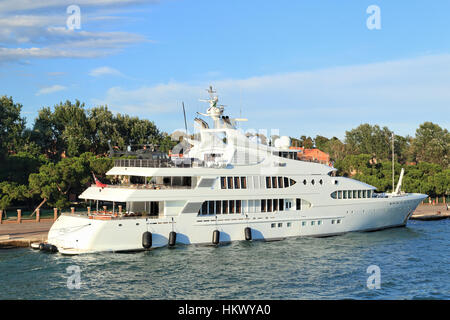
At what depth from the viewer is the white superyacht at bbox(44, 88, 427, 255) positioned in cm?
2878

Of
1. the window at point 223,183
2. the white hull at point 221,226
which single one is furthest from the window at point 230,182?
the white hull at point 221,226

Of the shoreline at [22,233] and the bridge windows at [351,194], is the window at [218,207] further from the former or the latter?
the shoreline at [22,233]

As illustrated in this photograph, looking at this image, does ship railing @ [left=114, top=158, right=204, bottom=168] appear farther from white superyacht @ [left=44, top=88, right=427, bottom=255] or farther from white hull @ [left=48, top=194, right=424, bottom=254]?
white hull @ [left=48, top=194, right=424, bottom=254]

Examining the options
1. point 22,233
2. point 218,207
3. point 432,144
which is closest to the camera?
point 218,207

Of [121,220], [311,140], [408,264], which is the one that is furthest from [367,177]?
[311,140]

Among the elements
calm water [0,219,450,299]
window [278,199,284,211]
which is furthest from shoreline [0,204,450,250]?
window [278,199,284,211]

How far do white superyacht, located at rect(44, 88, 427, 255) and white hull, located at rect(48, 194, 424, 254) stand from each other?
0.06 meters

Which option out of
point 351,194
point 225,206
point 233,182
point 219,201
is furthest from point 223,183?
point 351,194

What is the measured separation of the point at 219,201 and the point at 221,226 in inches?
68.5

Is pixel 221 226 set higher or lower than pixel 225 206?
lower

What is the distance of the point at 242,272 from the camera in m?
24.8

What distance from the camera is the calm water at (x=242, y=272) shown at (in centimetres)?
2145

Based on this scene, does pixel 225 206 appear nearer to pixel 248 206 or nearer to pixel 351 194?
pixel 248 206
